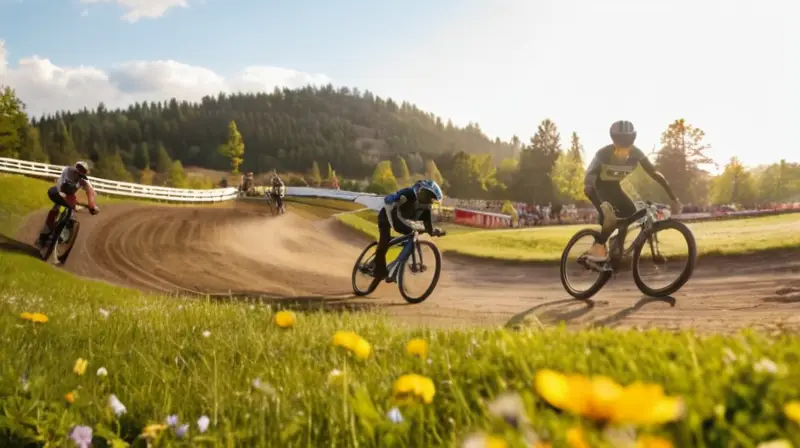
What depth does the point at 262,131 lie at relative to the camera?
16.7 ft

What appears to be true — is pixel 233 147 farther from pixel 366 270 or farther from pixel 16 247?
pixel 16 247

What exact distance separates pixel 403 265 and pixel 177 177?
233 centimetres

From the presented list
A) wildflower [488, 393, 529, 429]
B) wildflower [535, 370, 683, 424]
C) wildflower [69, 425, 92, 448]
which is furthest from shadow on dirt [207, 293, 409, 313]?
wildflower [535, 370, 683, 424]

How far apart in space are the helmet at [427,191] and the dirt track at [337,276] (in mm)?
516

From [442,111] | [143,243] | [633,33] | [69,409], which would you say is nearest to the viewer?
[69,409]

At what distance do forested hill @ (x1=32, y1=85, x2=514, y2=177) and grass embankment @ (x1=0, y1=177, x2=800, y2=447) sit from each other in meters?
2.04

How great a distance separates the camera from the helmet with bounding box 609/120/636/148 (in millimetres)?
3436

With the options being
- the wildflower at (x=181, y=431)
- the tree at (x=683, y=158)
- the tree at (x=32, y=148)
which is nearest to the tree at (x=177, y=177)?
the tree at (x=32, y=148)

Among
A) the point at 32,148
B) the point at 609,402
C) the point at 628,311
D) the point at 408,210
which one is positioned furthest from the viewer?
the point at 32,148

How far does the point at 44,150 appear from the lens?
15.6 feet

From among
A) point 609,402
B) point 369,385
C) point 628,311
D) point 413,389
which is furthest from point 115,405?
point 628,311

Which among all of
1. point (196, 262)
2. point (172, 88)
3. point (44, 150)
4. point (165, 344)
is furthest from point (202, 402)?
point (44, 150)

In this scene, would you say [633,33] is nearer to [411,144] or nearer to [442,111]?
[442,111]

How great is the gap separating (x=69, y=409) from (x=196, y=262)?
310 cm
